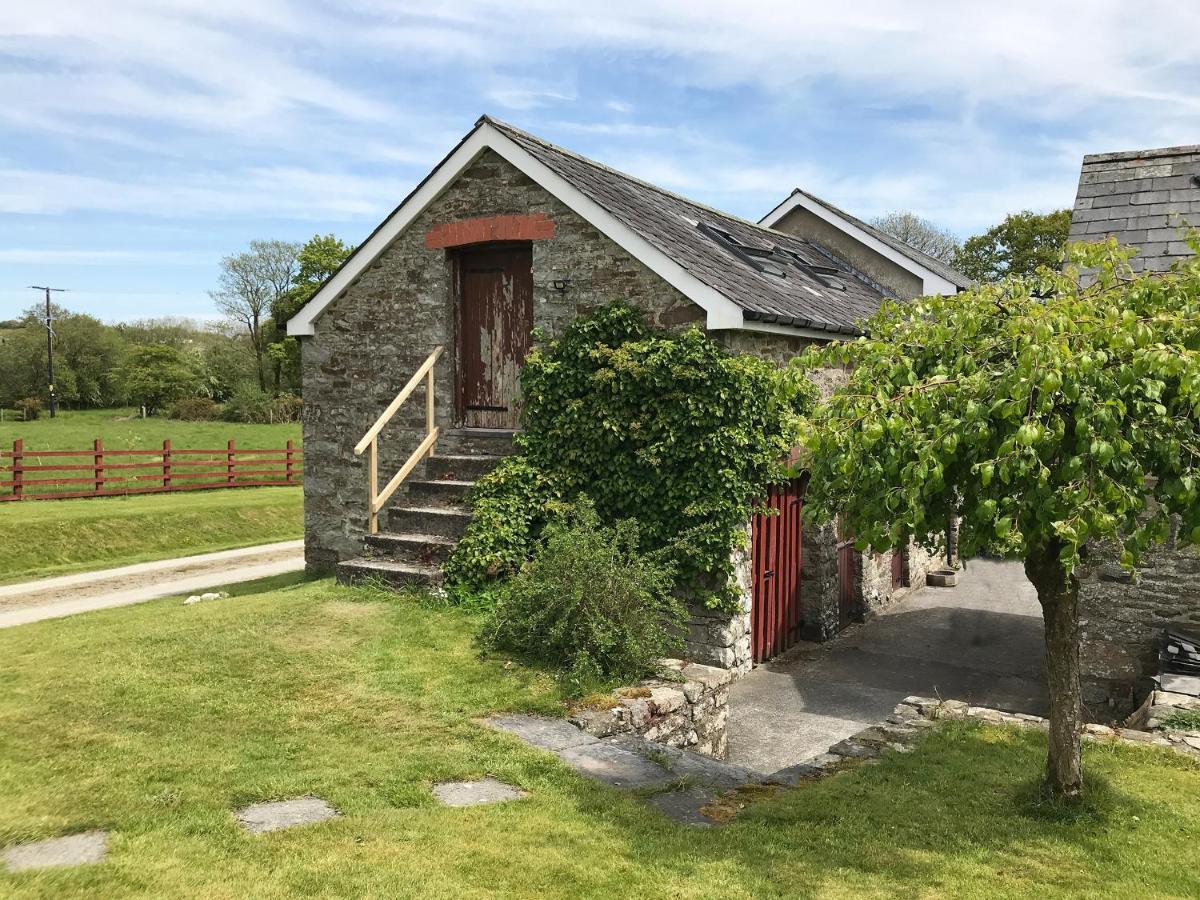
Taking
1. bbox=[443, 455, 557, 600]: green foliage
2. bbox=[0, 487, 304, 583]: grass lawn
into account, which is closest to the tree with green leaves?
bbox=[443, 455, 557, 600]: green foliage

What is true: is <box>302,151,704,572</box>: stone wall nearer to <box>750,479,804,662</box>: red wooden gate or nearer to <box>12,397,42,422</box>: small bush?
<box>750,479,804,662</box>: red wooden gate

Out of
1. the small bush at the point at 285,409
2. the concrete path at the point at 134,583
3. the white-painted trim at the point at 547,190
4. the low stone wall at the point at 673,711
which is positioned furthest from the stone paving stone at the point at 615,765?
the small bush at the point at 285,409

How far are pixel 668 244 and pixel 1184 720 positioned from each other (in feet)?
22.0

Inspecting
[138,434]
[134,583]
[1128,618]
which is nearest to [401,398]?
[134,583]

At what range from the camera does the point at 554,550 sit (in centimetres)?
838

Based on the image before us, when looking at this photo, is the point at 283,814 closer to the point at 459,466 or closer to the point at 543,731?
the point at 543,731

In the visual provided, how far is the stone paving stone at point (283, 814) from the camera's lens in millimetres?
4941

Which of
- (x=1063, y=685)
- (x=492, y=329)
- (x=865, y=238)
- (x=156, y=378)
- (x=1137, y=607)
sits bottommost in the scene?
(x=1137, y=607)

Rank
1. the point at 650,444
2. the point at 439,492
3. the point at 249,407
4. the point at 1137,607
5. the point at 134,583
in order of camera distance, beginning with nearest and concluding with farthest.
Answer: the point at 1137,607
the point at 650,444
the point at 439,492
the point at 134,583
the point at 249,407

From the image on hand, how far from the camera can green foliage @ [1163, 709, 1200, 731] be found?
6.91 m

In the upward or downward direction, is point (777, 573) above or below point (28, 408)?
below

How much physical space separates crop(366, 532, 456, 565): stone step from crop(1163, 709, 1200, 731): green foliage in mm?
6822

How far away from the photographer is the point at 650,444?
9547mm

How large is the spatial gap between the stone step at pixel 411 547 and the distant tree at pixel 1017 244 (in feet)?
105
